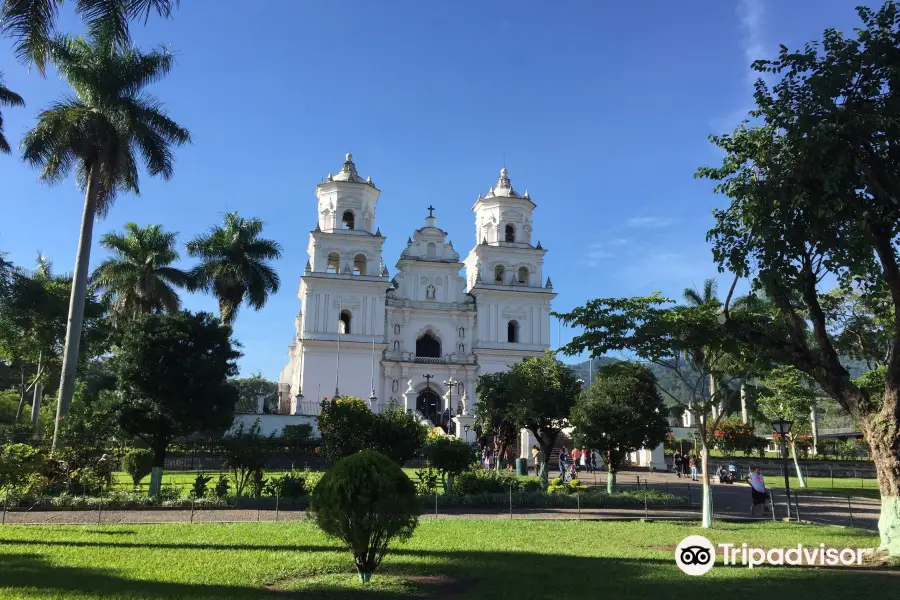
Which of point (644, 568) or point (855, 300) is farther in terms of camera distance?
point (855, 300)

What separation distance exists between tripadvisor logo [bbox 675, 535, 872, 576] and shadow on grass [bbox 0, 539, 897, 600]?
247 millimetres

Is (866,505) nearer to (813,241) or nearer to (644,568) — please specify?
(813,241)

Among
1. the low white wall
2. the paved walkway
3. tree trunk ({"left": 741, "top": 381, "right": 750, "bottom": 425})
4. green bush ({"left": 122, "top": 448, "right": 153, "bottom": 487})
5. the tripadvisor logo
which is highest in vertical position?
tree trunk ({"left": 741, "top": 381, "right": 750, "bottom": 425})

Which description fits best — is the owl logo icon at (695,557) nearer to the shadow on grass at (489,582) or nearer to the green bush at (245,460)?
the shadow on grass at (489,582)

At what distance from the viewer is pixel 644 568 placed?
9398mm

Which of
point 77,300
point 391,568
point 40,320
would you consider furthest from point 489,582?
point 40,320

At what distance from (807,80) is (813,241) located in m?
2.41

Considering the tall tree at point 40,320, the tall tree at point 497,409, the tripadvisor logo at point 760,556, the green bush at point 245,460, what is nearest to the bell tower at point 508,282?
the tall tree at point 497,409

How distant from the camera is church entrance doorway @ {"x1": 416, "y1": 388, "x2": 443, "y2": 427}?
4506cm

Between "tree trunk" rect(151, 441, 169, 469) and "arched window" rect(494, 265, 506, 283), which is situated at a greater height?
"arched window" rect(494, 265, 506, 283)

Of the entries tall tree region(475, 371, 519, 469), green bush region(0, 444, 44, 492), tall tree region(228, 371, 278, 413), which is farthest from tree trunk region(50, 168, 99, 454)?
tall tree region(228, 371, 278, 413)

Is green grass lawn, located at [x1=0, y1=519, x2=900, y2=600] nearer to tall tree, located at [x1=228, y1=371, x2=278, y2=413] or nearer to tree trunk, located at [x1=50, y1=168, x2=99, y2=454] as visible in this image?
tree trunk, located at [x1=50, y1=168, x2=99, y2=454]

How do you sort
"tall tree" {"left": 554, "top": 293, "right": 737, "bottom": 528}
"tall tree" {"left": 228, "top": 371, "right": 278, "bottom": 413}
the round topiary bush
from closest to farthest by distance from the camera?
the round topiary bush < "tall tree" {"left": 554, "top": 293, "right": 737, "bottom": 528} < "tall tree" {"left": 228, "top": 371, "right": 278, "bottom": 413}

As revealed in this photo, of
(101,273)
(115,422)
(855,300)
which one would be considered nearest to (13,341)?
(101,273)
